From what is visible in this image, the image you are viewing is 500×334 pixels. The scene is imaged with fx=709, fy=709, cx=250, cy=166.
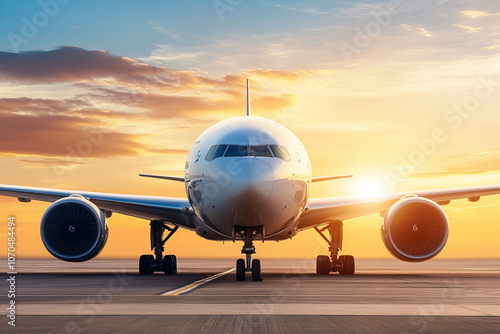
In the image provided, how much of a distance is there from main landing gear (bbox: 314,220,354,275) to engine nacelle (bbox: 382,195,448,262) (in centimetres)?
255

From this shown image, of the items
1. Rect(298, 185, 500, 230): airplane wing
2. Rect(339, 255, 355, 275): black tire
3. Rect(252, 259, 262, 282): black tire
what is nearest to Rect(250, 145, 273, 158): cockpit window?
Rect(252, 259, 262, 282): black tire

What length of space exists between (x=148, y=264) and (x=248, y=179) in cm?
777

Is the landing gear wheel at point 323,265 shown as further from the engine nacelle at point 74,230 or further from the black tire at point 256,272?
the engine nacelle at point 74,230

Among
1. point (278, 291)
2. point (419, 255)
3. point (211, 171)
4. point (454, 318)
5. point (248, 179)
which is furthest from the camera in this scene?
point (419, 255)

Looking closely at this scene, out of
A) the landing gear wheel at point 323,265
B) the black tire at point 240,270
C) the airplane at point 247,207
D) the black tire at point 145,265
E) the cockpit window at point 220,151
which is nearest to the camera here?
the airplane at point 247,207

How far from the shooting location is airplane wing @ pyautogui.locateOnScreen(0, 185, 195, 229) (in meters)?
20.4

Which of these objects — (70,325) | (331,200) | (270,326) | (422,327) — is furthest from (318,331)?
(331,200)

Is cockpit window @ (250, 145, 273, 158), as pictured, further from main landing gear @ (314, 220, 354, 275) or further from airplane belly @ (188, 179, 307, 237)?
main landing gear @ (314, 220, 354, 275)

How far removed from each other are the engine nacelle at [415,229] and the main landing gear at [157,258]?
267 inches

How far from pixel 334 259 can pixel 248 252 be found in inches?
220

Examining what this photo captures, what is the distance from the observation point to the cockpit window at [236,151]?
1603 cm

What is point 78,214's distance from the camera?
1920 cm

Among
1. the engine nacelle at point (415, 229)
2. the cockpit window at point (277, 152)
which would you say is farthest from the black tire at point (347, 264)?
the cockpit window at point (277, 152)

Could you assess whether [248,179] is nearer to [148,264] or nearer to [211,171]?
[211,171]
